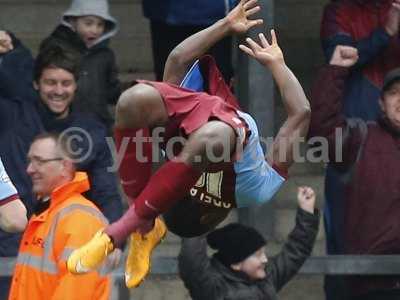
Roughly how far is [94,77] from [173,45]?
0.44 m

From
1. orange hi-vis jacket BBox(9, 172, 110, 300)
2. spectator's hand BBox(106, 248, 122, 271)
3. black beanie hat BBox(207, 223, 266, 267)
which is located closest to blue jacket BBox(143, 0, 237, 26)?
black beanie hat BBox(207, 223, 266, 267)

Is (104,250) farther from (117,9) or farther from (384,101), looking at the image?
(117,9)

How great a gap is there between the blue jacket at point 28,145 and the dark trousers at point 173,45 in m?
0.56

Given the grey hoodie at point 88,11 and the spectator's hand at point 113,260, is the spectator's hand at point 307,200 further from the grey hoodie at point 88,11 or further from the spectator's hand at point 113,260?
the grey hoodie at point 88,11

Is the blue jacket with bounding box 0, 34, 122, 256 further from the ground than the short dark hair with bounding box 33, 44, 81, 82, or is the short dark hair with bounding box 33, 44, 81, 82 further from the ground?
the short dark hair with bounding box 33, 44, 81, 82

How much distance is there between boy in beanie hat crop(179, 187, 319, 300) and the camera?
9.23 m

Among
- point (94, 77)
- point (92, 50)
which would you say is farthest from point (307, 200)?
point (92, 50)

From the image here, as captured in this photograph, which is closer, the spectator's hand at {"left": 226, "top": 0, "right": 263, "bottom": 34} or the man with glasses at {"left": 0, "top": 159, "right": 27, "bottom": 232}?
the spectator's hand at {"left": 226, "top": 0, "right": 263, "bottom": 34}

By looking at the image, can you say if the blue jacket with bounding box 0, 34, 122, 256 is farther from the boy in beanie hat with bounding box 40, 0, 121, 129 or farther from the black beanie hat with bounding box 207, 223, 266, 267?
the black beanie hat with bounding box 207, 223, 266, 267

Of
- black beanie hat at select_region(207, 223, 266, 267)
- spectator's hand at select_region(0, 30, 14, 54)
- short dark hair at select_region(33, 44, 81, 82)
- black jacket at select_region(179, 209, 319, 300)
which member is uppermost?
spectator's hand at select_region(0, 30, 14, 54)

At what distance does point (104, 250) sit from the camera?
7.63 meters

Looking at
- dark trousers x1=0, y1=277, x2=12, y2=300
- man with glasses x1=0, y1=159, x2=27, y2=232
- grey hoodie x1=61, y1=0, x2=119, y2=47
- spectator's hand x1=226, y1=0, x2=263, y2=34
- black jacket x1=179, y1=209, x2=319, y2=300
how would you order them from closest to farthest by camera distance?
spectator's hand x1=226, y1=0, x2=263, y2=34 → man with glasses x1=0, y1=159, x2=27, y2=232 → black jacket x1=179, y1=209, x2=319, y2=300 → dark trousers x1=0, y1=277, x2=12, y2=300 → grey hoodie x1=61, y1=0, x2=119, y2=47

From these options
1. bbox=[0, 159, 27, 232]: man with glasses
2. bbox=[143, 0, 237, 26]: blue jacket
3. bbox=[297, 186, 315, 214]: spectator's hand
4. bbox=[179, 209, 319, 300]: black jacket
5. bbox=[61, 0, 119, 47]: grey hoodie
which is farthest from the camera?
bbox=[61, 0, 119, 47]: grey hoodie

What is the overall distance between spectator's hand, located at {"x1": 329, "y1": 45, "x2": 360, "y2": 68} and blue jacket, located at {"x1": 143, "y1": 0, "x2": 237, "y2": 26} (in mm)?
579
